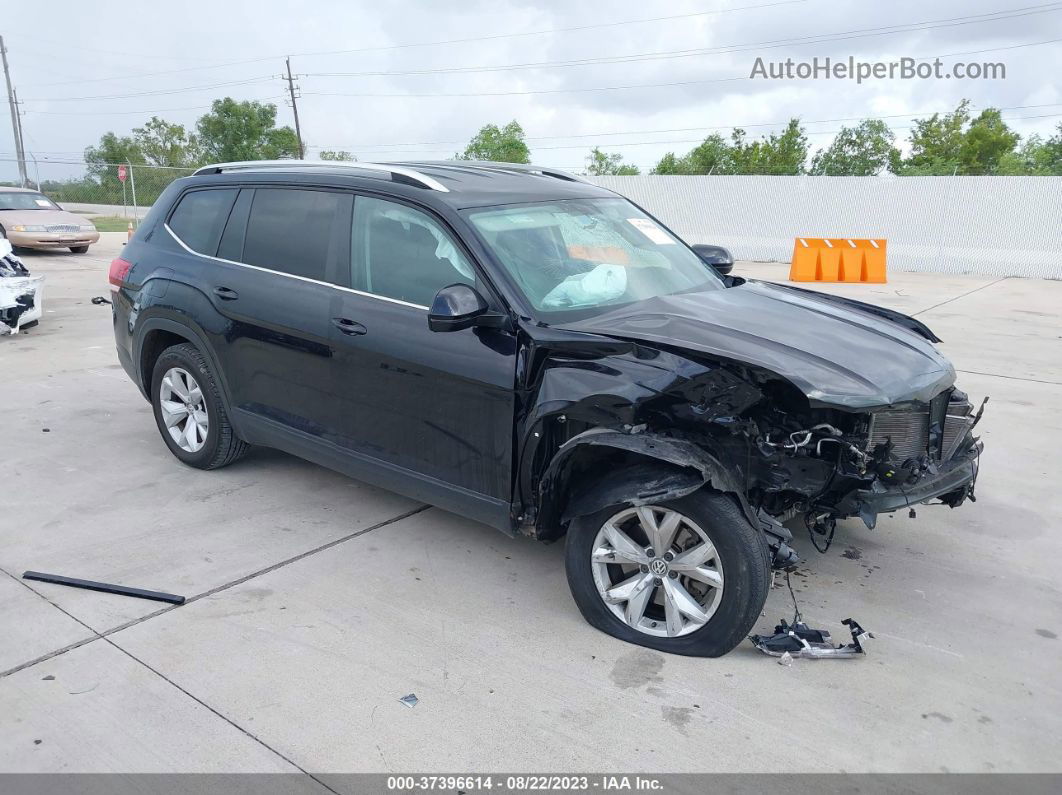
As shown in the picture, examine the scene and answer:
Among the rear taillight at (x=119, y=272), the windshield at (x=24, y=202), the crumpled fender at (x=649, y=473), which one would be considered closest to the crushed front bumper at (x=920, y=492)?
the crumpled fender at (x=649, y=473)

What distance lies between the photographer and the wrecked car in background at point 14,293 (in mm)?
9391

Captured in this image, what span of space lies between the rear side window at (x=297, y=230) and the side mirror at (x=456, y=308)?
0.96 m

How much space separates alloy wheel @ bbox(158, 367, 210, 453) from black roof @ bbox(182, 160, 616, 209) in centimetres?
122

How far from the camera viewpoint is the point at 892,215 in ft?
70.5

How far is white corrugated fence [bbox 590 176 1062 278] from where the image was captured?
19453 mm

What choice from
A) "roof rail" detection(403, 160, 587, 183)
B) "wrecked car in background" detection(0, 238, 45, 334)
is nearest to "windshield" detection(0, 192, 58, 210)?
"wrecked car in background" detection(0, 238, 45, 334)


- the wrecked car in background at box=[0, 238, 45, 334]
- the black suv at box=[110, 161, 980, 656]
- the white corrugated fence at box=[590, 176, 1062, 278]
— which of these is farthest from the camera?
the white corrugated fence at box=[590, 176, 1062, 278]

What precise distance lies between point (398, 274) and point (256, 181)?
1.39 m

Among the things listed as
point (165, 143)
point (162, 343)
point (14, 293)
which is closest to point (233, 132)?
point (165, 143)

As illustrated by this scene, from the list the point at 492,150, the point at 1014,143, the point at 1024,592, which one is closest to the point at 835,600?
the point at 1024,592

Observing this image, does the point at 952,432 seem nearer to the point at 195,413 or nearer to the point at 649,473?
the point at 649,473

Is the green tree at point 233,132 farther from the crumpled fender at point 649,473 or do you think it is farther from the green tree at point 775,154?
the crumpled fender at point 649,473

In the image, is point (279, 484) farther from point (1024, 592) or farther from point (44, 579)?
point (1024, 592)

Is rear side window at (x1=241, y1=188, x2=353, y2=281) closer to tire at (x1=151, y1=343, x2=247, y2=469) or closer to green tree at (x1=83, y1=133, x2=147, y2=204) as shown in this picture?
tire at (x1=151, y1=343, x2=247, y2=469)
